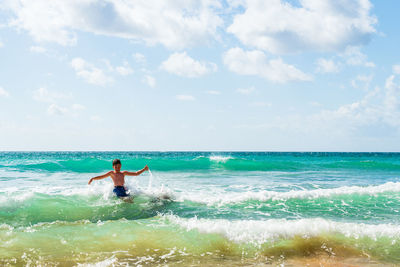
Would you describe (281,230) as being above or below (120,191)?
below

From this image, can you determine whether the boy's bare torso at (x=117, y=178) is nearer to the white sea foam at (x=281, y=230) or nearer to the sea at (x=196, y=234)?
the sea at (x=196, y=234)

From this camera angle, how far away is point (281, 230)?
609 centimetres

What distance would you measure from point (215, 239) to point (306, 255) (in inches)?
64.0

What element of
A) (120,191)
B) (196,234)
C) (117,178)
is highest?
(117,178)

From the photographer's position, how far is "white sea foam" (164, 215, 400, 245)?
5891mm

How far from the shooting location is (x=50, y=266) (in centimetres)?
468

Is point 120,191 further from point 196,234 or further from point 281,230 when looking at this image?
point 281,230

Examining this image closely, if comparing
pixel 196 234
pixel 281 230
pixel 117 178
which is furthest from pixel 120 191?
pixel 281 230

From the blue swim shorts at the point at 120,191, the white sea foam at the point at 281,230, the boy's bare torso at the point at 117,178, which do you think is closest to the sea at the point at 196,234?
the white sea foam at the point at 281,230

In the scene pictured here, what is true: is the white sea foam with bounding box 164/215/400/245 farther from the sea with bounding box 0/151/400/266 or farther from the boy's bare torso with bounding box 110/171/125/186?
the boy's bare torso with bounding box 110/171/125/186

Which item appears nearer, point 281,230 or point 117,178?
point 281,230

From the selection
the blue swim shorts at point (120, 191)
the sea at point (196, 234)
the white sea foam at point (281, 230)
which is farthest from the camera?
the blue swim shorts at point (120, 191)

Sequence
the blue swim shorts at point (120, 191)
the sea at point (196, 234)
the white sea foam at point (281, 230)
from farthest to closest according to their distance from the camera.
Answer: the blue swim shorts at point (120, 191) < the white sea foam at point (281, 230) < the sea at point (196, 234)

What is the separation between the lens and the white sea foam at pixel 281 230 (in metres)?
5.89
